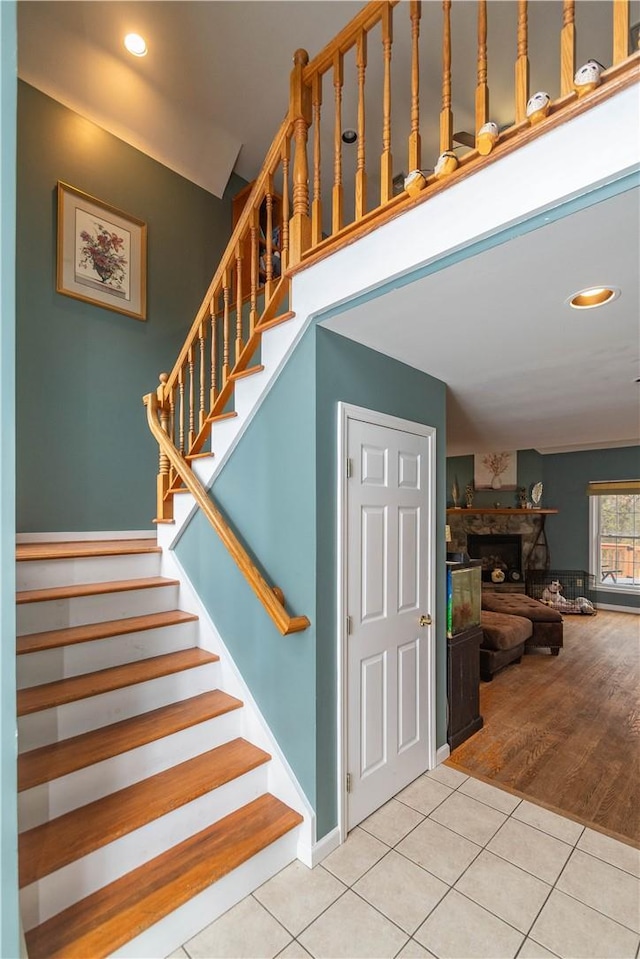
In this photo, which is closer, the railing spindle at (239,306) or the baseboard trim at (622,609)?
the railing spindle at (239,306)

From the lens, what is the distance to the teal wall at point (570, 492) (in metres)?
6.69

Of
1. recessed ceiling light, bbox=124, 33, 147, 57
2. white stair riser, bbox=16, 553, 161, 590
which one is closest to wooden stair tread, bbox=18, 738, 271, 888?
white stair riser, bbox=16, 553, 161, 590

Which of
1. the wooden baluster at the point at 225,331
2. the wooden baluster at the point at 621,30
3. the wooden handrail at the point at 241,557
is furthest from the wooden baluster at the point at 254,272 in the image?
the wooden baluster at the point at 621,30

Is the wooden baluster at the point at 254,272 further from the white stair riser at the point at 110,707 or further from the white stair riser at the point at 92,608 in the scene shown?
the white stair riser at the point at 110,707

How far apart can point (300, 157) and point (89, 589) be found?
2324 millimetres

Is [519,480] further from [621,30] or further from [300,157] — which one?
[621,30]

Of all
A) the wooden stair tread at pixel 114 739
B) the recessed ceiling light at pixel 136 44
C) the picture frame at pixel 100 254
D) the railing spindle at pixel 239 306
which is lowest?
the wooden stair tread at pixel 114 739

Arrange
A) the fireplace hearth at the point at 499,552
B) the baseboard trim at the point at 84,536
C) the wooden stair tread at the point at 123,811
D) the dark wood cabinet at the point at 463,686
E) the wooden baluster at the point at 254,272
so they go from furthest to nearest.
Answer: the fireplace hearth at the point at 499,552, the baseboard trim at the point at 84,536, the dark wood cabinet at the point at 463,686, the wooden baluster at the point at 254,272, the wooden stair tread at the point at 123,811

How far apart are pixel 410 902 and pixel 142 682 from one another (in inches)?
57.1

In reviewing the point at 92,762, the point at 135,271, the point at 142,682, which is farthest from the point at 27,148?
the point at 92,762

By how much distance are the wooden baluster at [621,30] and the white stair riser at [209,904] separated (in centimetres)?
291

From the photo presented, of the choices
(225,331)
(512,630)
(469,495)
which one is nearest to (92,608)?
(225,331)

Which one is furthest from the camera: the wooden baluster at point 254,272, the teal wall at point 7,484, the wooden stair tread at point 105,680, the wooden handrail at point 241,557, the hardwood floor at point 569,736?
the hardwood floor at point 569,736

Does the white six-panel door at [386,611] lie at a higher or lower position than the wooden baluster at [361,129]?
lower
